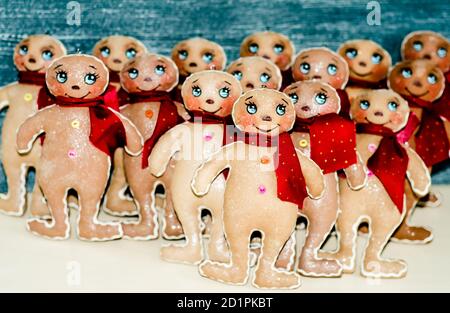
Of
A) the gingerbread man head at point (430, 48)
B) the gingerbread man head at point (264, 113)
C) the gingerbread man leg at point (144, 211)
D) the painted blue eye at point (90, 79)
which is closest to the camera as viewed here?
the gingerbread man head at point (264, 113)

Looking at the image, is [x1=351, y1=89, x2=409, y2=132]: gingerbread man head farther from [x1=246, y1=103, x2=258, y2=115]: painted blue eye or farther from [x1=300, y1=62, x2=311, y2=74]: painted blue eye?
[x1=246, y1=103, x2=258, y2=115]: painted blue eye

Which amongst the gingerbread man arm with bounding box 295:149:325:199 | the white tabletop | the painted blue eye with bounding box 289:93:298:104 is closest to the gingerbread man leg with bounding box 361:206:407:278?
the white tabletop

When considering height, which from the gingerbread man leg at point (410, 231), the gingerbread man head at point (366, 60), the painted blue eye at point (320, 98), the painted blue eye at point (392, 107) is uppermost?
the gingerbread man head at point (366, 60)

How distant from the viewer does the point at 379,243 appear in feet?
4.51

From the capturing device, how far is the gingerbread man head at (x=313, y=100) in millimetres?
1348

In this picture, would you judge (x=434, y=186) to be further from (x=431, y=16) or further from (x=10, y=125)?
(x=10, y=125)

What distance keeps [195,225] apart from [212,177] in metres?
0.13

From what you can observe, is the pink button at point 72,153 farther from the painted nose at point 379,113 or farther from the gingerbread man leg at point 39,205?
the painted nose at point 379,113

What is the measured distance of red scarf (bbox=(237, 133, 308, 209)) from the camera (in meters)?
1.28

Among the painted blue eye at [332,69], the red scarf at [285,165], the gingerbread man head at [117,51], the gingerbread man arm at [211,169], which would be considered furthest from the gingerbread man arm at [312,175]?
the gingerbread man head at [117,51]

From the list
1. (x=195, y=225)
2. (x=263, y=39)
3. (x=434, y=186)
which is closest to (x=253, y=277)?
(x=195, y=225)

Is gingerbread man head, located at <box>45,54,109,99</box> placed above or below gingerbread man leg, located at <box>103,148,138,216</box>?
above

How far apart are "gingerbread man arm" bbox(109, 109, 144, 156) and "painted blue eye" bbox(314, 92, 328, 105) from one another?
1.05ft

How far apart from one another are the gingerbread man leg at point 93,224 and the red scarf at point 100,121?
0.27ft
